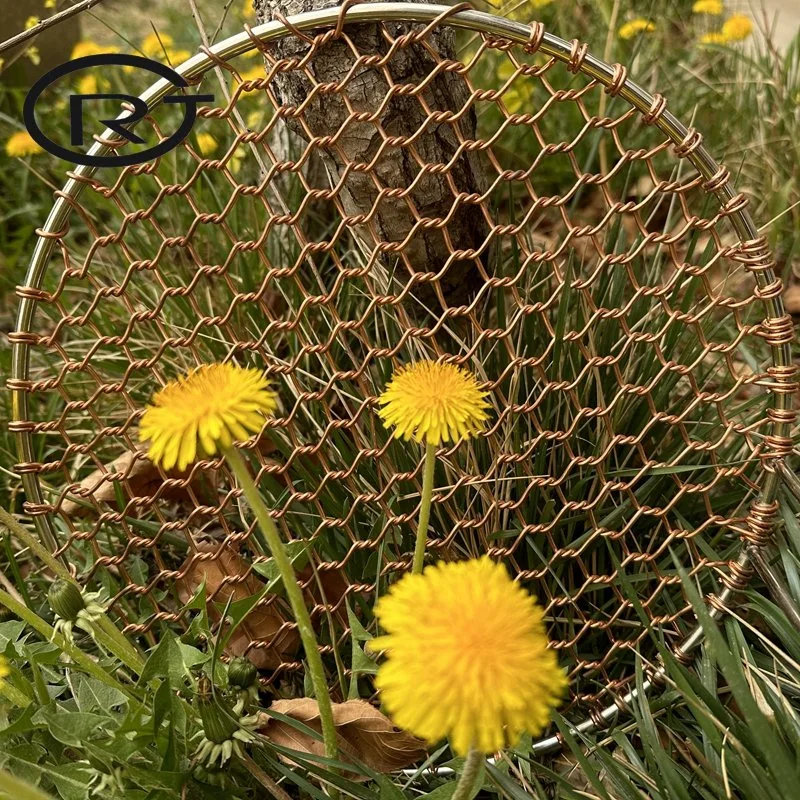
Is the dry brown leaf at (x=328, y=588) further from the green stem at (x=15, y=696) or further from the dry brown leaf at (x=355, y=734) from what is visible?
the green stem at (x=15, y=696)

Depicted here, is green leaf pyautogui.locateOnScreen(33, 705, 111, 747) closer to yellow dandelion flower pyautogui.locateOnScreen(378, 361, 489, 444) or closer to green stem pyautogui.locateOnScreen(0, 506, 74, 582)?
green stem pyautogui.locateOnScreen(0, 506, 74, 582)

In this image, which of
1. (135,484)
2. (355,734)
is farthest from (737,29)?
(355,734)

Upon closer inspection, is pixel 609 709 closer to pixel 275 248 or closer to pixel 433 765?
pixel 433 765

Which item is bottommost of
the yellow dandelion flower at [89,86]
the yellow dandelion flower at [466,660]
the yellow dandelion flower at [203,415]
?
the yellow dandelion flower at [466,660]

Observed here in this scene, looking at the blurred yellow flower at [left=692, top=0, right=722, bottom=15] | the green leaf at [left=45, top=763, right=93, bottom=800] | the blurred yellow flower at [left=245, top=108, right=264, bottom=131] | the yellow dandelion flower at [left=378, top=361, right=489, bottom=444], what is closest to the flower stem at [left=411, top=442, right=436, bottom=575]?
the yellow dandelion flower at [left=378, top=361, right=489, bottom=444]

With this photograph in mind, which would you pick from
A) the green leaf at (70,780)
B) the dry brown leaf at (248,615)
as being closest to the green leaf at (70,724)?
the green leaf at (70,780)
